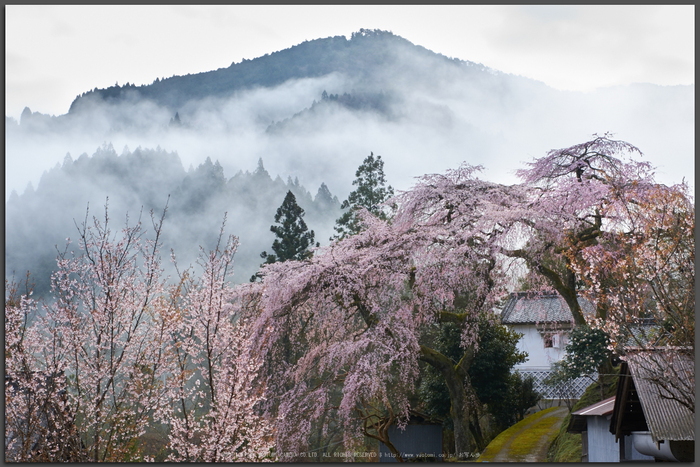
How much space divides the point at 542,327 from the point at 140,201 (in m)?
8.25

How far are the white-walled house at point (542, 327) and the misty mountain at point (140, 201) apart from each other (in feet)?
13.0

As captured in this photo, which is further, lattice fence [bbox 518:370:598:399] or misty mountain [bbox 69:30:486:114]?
lattice fence [bbox 518:370:598:399]

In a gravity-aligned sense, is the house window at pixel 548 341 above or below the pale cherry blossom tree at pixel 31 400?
above

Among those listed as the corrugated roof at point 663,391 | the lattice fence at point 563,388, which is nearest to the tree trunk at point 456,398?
the lattice fence at point 563,388

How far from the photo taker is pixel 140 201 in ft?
23.0

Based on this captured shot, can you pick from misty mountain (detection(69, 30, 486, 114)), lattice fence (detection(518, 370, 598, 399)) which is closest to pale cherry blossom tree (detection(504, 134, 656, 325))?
misty mountain (detection(69, 30, 486, 114))

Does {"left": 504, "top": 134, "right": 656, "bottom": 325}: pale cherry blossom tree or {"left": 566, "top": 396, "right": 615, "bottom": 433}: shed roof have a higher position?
{"left": 504, "top": 134, "right": 656, "bottom": 325}: pale cherry blossom tree

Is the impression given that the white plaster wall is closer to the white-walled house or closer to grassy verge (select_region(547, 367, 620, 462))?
the white-walled house

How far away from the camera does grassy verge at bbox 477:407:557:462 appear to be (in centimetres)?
731

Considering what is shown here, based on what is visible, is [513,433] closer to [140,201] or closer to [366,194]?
[366,194]

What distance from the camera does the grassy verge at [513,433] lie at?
24.0ft

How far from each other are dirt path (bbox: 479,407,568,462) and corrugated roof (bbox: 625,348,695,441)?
2.52 meters

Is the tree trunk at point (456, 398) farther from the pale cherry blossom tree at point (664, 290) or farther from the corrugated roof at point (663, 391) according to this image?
the corrugated roof at point (663, 391)

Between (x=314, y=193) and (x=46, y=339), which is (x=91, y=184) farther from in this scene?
(x=314, y=193)
